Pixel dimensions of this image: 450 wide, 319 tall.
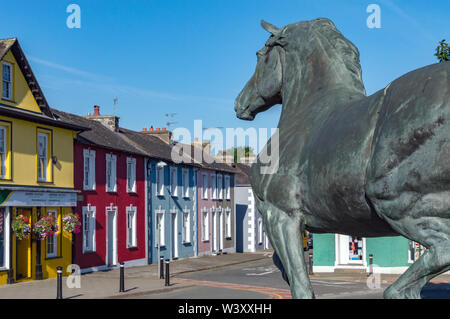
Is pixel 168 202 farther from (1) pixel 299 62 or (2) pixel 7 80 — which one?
(1) pixel 299 62

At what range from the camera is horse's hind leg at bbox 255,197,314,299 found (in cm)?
397

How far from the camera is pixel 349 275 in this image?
24156 millimetres

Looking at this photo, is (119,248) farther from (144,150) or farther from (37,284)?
(37,284)

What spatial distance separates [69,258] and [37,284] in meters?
4.10

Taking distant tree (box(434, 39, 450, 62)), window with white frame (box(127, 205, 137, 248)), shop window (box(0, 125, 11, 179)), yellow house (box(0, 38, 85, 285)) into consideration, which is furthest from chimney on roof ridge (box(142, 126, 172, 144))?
distant tree (box(434, 39, 450, 62))

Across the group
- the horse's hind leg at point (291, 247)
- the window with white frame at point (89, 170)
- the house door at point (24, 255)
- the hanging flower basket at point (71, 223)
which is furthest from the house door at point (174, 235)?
the horse's hind leg at point (291, 247)

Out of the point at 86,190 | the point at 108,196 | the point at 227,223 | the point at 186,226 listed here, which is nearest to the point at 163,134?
the point at 186,226

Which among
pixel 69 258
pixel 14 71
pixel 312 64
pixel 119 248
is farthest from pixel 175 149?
pixel 312 64

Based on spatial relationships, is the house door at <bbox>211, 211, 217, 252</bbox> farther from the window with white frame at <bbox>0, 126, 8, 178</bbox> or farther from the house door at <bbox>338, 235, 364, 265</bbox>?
the window with white frame at <bbox>0, 126, 8, 178</bbox>

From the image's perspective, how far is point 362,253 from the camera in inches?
985

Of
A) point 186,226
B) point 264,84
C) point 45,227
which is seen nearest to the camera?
point 264,84

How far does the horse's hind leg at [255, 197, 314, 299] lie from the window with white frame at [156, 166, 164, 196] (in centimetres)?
3091

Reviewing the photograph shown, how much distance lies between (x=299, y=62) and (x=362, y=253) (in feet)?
70.8

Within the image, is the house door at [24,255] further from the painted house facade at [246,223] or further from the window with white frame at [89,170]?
the painted house facade at [246,223]
